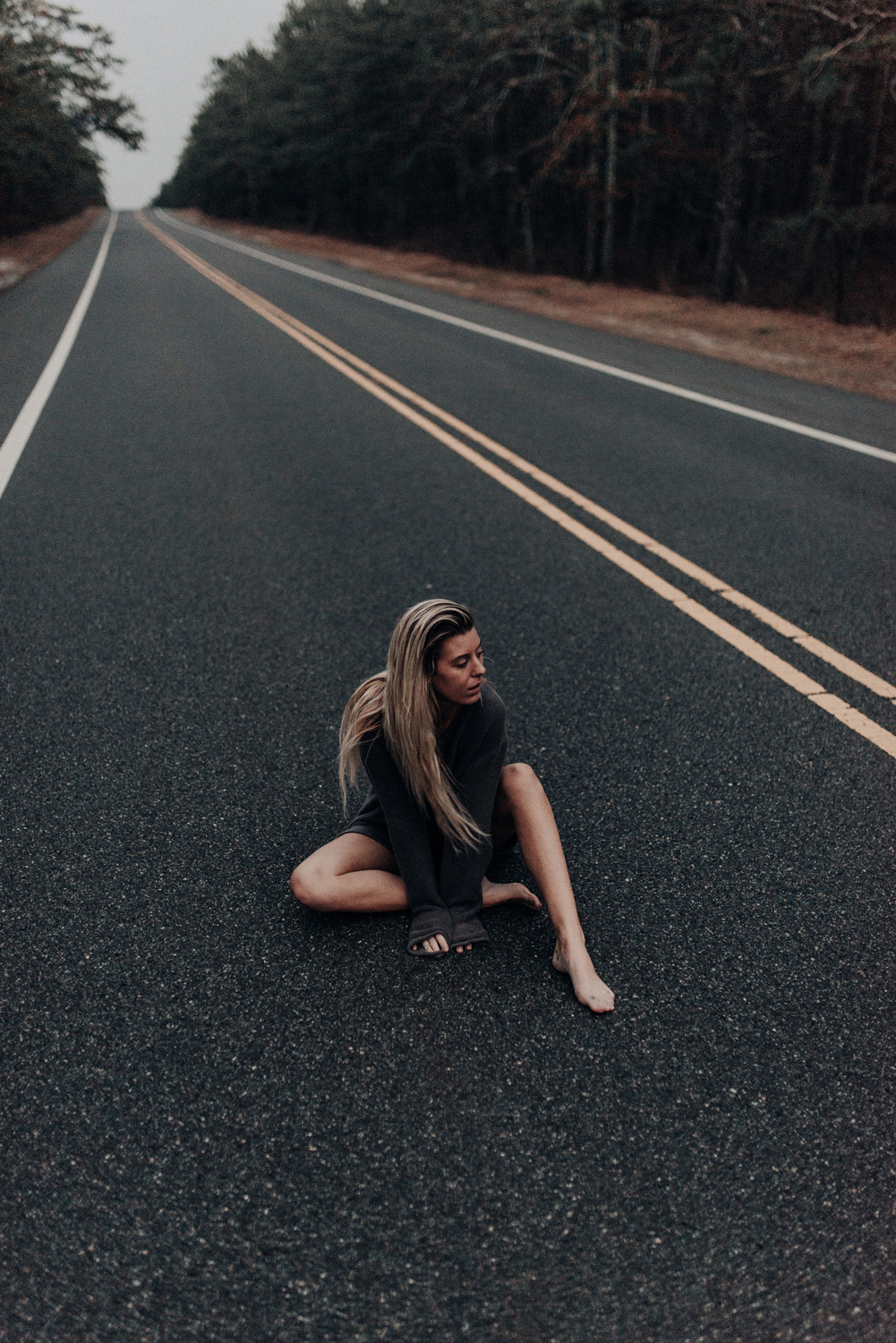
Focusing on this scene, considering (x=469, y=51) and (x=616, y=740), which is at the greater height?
(x=469, y=51)

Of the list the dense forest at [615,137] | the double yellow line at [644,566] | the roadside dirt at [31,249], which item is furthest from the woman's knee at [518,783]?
the roadside dirt at [31,249]

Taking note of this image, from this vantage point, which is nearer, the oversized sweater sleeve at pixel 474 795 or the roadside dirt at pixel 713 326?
the oversized sweater sleeve at pixel 474 795

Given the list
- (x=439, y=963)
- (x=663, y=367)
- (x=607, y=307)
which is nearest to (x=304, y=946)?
(x=439, y=963)

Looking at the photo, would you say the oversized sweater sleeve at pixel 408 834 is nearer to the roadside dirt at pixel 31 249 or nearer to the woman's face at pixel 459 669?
the woman's face at pixel 459 669

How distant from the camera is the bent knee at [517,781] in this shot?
303 cm

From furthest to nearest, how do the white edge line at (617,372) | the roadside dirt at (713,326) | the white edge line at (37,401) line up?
the roadside dirt at (713,326) → the white edge line at (617,372) → the white edge line at (37,401)

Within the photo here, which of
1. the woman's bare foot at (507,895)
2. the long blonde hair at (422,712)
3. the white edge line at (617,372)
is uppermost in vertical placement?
the long blonde hair at (422,712)

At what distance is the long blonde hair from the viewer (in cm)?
278

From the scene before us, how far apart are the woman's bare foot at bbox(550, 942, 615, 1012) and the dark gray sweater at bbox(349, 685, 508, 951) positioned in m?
0.27

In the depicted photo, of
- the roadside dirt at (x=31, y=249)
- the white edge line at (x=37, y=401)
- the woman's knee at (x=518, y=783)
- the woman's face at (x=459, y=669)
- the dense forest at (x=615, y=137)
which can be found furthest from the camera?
the roadside dirt at (x=31, y=249)

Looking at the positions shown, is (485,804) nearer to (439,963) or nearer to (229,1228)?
(439,963)

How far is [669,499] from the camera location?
6.99 m

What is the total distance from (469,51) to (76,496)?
3149 cm

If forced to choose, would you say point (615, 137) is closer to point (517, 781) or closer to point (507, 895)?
point (517, 781)
